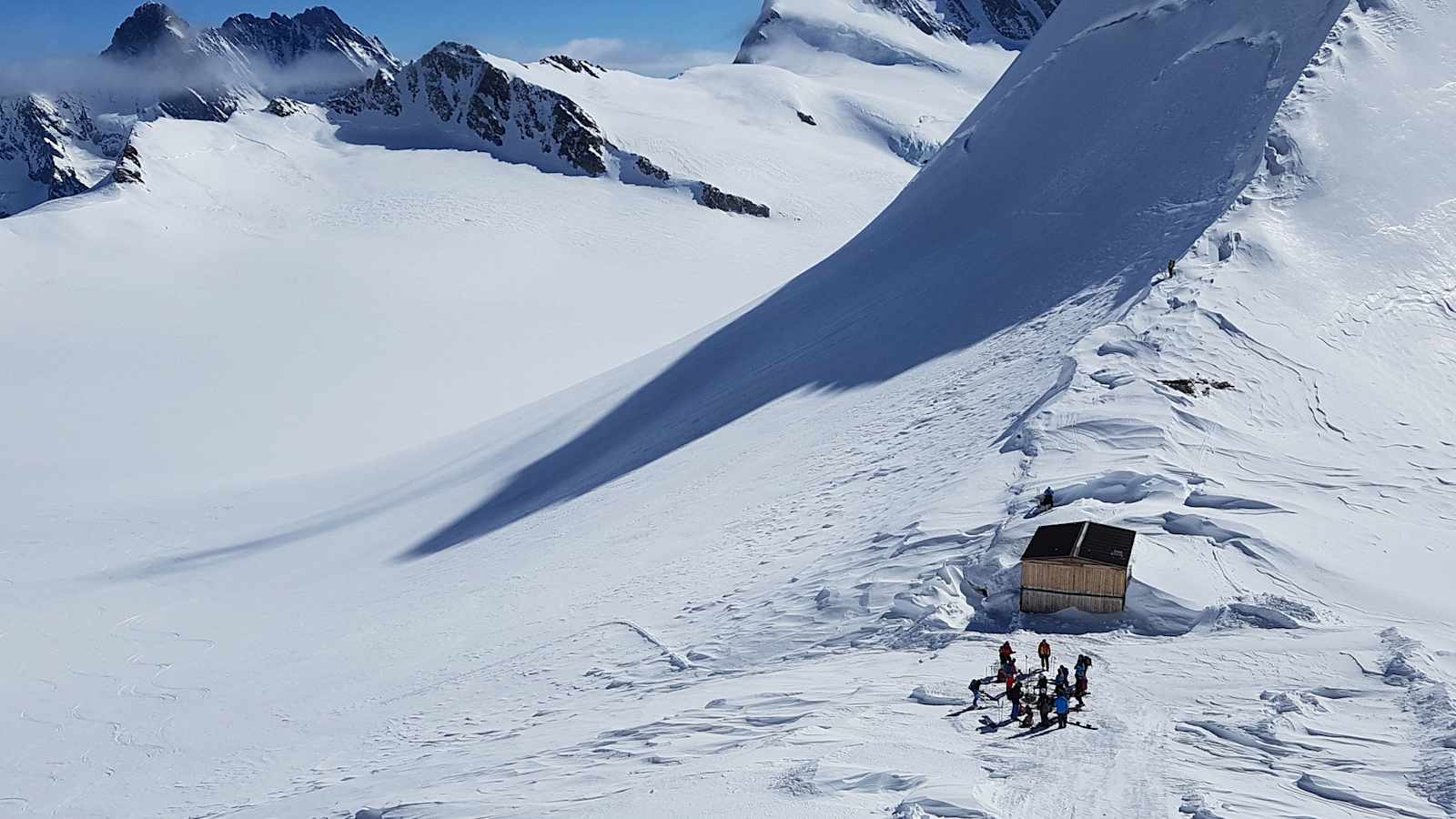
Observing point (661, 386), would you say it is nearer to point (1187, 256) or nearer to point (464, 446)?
point (464, 446)

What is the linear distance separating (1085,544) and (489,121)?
7611 cm

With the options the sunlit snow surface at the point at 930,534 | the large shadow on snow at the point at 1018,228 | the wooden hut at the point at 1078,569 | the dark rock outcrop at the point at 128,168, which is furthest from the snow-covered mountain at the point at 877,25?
the wooden hut at the point at 1078,569

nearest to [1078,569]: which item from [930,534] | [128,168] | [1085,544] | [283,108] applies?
[1085,544]

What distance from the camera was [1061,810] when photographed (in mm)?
10352

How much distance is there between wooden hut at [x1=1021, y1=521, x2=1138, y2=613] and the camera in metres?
14.4

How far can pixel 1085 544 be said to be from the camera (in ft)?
47.8

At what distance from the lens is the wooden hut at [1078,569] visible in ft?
47.2

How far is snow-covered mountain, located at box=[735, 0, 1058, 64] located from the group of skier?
117m

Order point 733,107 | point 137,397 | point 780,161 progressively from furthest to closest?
point 733,107
point 780,161
point 137,397

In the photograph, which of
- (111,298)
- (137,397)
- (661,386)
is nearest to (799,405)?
(661,386)

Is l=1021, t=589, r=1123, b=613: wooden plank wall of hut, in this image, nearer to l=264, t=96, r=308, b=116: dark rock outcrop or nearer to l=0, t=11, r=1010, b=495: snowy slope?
l=0, t=11, r=1010, b=495: snowy slope

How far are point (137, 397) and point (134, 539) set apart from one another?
16.3 metres

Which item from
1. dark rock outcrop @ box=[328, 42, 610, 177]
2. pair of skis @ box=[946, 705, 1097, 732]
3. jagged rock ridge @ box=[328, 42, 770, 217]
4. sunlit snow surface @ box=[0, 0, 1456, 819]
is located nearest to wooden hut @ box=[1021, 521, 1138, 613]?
sunlit snow surface @ box=[0, 0, 1456, 819]

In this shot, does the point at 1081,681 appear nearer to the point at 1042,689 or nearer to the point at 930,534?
the point at 1042,689
